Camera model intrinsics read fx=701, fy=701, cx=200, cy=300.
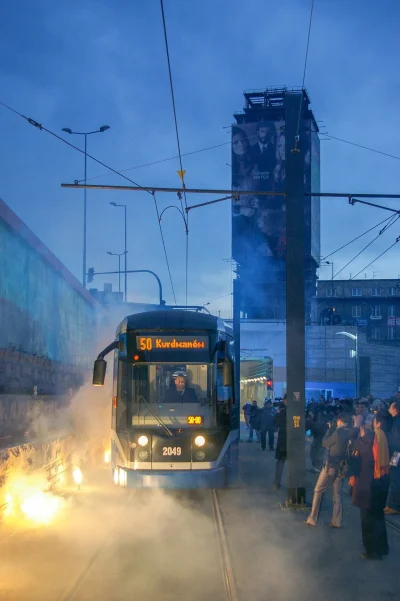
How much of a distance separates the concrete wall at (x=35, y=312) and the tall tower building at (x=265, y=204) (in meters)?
51.2

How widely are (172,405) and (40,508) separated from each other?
9.36 feet

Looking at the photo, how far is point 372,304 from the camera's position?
96.9 m

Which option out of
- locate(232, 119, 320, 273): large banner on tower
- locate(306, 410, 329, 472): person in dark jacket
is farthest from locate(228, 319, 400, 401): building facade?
locate(306, 410, 329, 472): person in dark jacket

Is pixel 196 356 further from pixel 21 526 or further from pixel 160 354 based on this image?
pixel 21 526

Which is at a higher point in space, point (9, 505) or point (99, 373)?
point (99, 373)

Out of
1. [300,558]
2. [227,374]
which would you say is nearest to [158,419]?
[227,374]

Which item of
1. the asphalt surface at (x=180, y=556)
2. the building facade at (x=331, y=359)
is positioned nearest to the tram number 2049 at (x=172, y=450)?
the asphalt surface at (x=180, y=556)

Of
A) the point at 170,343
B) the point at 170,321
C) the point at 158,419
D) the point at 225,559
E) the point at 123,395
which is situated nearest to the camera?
the point at 225,559

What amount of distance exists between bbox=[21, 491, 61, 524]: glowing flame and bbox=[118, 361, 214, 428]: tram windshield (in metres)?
1.97

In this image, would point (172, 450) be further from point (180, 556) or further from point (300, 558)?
point (300, 558)

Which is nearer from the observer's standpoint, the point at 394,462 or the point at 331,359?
the point at 394,462

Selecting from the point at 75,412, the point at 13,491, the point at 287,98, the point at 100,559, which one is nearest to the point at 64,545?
the point at 100,559

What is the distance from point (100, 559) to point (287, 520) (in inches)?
159

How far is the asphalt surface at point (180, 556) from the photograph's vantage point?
716 centimetres
